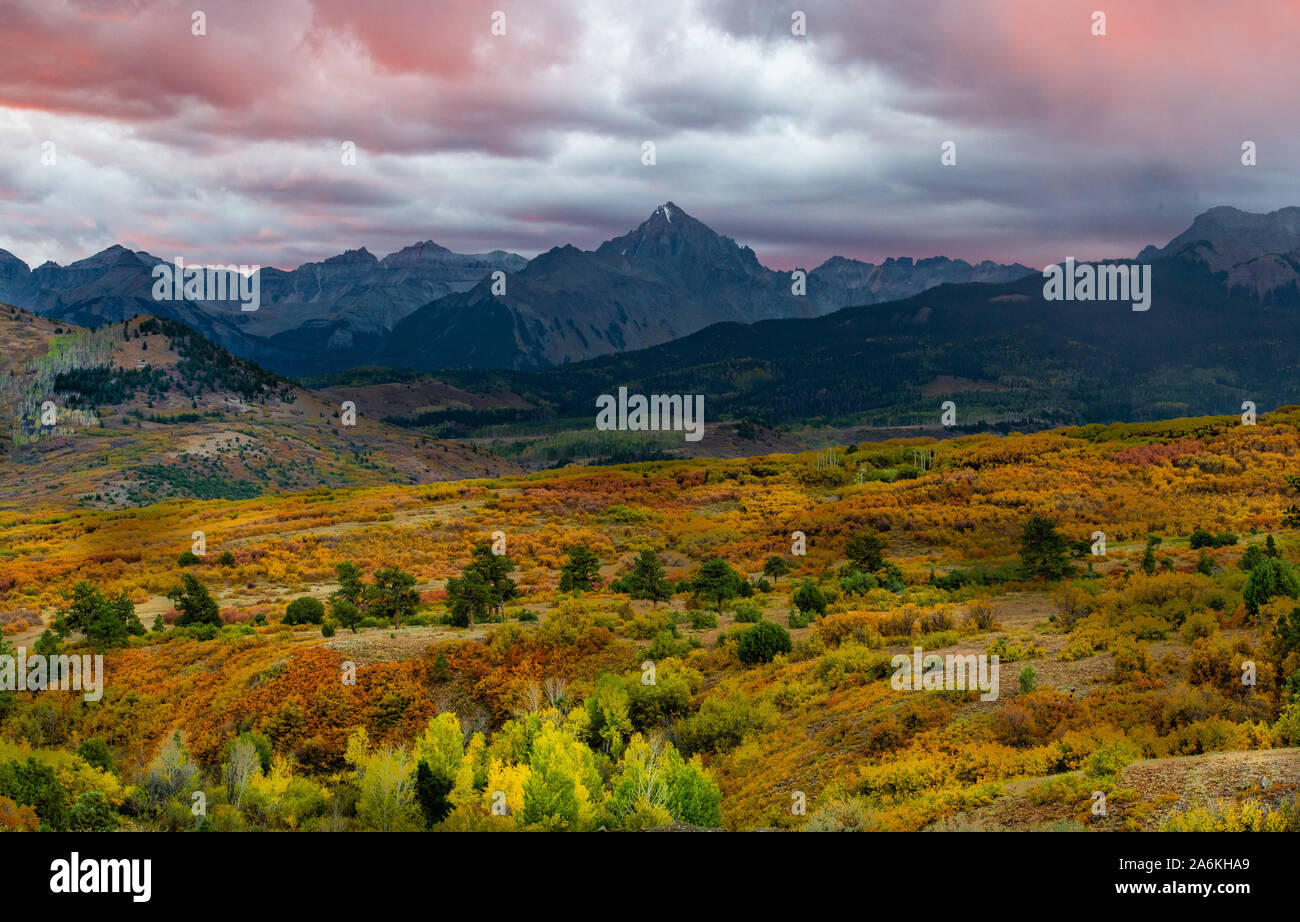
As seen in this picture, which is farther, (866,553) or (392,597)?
(866,553)

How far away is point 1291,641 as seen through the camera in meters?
26.3

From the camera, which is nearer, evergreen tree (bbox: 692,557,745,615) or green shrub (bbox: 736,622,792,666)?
green shrub (bbox: 736,622,792,666)

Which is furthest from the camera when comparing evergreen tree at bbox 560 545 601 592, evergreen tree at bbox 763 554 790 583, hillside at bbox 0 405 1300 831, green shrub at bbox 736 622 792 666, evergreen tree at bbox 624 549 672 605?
evergreen tree at bbox 763 554 790 583

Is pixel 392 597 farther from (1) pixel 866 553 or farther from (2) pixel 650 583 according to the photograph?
(1) pixel 866 553

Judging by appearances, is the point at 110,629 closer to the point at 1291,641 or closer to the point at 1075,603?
the point at 1075,603

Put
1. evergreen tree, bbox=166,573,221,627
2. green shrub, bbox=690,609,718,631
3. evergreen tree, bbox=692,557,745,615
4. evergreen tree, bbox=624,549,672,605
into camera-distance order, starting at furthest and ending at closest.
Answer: evergreen tree, bbox=166,573,221,627
evergreen tree, bbox=624,549,672,605
evergreen tree, bbox=692,557,745,615
green shrub, bbox=690,609,718,631

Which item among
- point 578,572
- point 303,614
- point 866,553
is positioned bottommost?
point 303,614

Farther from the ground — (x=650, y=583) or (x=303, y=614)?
(x=650, y=583)

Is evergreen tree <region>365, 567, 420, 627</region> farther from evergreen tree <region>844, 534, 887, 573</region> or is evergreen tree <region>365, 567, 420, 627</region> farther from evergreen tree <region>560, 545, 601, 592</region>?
evergreen tree <region>844, 534, 887, 573</region>

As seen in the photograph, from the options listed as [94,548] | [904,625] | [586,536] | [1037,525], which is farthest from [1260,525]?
[94,548]

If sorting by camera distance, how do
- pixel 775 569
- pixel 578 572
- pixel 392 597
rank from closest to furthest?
1. pixel 392 597
2. pixel 578 572
3. pixel 775 569

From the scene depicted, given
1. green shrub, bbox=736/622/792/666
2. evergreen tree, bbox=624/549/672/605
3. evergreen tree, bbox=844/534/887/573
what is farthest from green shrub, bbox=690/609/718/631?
evergreen tree, bbox=844/534/887/573

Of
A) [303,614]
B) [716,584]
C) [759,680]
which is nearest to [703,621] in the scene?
[716,584]
